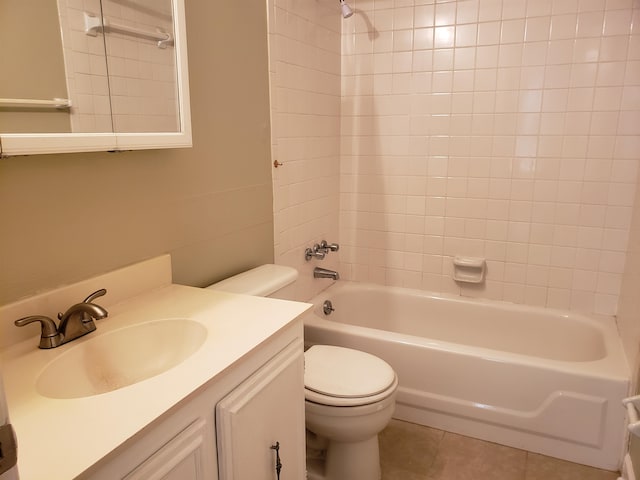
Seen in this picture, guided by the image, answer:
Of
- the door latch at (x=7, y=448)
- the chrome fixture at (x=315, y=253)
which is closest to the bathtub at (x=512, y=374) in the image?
the chrome fixture at (x=315, y=253)

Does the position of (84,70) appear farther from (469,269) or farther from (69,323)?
(469,269)

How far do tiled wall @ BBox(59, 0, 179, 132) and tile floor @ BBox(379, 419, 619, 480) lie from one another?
1.59 metres

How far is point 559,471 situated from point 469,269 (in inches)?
41.9

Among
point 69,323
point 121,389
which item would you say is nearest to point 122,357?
point 69,323

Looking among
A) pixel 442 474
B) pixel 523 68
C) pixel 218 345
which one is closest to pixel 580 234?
pixel 523 68

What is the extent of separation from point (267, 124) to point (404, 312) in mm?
1388

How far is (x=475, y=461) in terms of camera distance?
6.61 feet

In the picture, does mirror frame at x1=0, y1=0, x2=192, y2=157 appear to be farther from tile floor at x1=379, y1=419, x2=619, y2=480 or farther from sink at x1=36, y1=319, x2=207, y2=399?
tile floor at x1=379, y1=419, x2=619, y2=480

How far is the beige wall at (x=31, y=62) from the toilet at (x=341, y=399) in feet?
2.64

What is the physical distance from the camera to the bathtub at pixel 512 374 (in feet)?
6.37

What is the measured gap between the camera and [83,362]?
117 cm

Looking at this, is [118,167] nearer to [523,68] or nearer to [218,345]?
[218,345]

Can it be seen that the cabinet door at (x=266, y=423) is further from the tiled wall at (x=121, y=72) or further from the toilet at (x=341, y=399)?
the tiled wall at (x=121, y=72)

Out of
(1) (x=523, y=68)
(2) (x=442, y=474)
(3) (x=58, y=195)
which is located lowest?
(2) (x=442, y=474)
